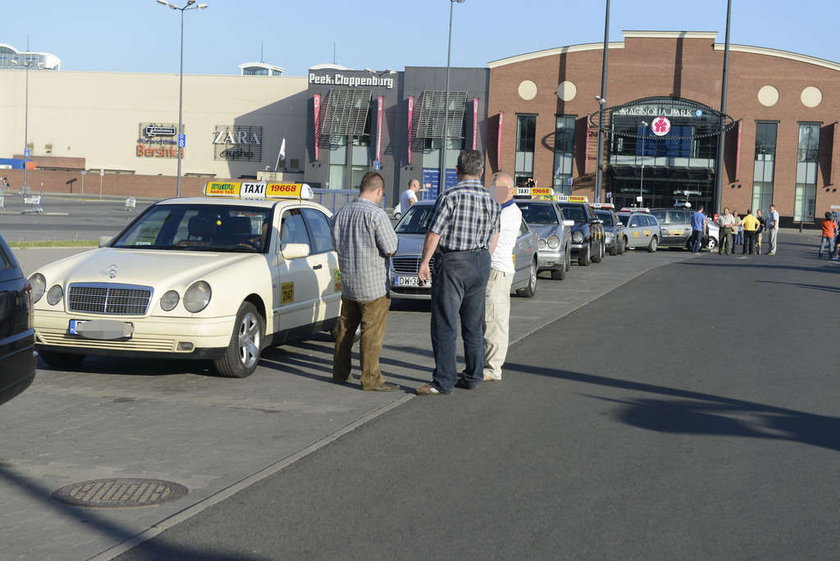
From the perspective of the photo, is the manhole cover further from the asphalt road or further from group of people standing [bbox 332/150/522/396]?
group of people standing [bbox 332/150/522/396]

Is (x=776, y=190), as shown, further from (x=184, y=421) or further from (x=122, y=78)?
(x=184, y=421)

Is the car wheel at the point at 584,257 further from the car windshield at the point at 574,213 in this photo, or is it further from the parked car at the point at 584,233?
the car windshield at the point at 574,213

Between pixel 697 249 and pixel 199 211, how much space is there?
31141 mm

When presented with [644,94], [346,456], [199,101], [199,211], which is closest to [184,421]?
[346,456]

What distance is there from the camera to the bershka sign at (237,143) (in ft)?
285

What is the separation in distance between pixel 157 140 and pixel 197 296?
272 ft

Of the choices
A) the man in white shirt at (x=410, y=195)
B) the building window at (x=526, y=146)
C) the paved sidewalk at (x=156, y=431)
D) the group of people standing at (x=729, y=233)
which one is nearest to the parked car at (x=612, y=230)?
the group of people standing at (x=729, y=233)

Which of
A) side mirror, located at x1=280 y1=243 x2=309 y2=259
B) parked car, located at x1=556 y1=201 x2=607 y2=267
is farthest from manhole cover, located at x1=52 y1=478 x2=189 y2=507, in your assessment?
parked car, located at x1=556 y1=201 x2=607 y2=267

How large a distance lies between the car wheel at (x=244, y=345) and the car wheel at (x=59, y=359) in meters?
1.34

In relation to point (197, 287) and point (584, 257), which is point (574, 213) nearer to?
point (584, 257)

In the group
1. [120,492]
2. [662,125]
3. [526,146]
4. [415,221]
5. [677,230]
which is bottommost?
[120,492]

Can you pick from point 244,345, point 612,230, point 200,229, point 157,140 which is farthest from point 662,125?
point 244,345

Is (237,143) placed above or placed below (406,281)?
above

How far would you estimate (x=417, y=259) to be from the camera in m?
15.0
